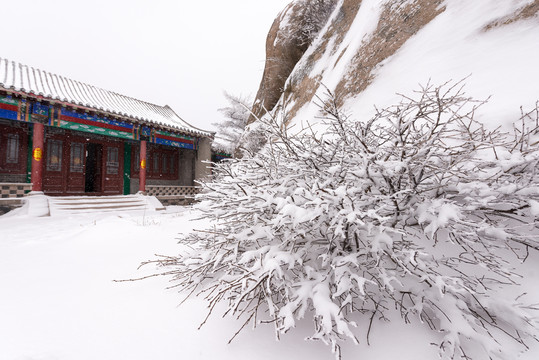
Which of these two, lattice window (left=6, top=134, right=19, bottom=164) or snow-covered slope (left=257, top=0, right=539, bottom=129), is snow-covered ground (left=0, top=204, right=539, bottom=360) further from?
lattice window (left=6, top=134, right=19, bottom=164)

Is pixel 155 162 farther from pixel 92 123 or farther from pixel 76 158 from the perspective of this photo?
pixel 92 123

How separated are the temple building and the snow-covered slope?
3952 mm

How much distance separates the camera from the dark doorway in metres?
10.4

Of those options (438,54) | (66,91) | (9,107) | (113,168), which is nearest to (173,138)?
(113,168)

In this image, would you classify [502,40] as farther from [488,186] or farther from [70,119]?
[70,119]

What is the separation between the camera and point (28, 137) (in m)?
8.48

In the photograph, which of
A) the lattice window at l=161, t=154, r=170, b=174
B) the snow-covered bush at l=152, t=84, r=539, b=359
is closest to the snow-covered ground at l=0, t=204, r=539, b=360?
the snow-covered bush at l=152, t=84, r=539, b=359

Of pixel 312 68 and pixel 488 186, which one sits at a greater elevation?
pixel 312 68

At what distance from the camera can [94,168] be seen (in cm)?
1105

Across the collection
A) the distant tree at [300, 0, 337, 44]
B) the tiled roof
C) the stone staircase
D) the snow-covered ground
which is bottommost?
the stone staircase

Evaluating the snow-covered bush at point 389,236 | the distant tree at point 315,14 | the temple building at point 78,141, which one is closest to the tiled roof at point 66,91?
the temple building at point 78,141

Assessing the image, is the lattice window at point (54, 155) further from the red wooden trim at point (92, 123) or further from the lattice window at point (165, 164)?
the lattice window at point (165, 164)

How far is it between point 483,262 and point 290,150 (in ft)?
4.11

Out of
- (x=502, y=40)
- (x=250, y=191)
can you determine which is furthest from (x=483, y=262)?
(x=502, y=40)
